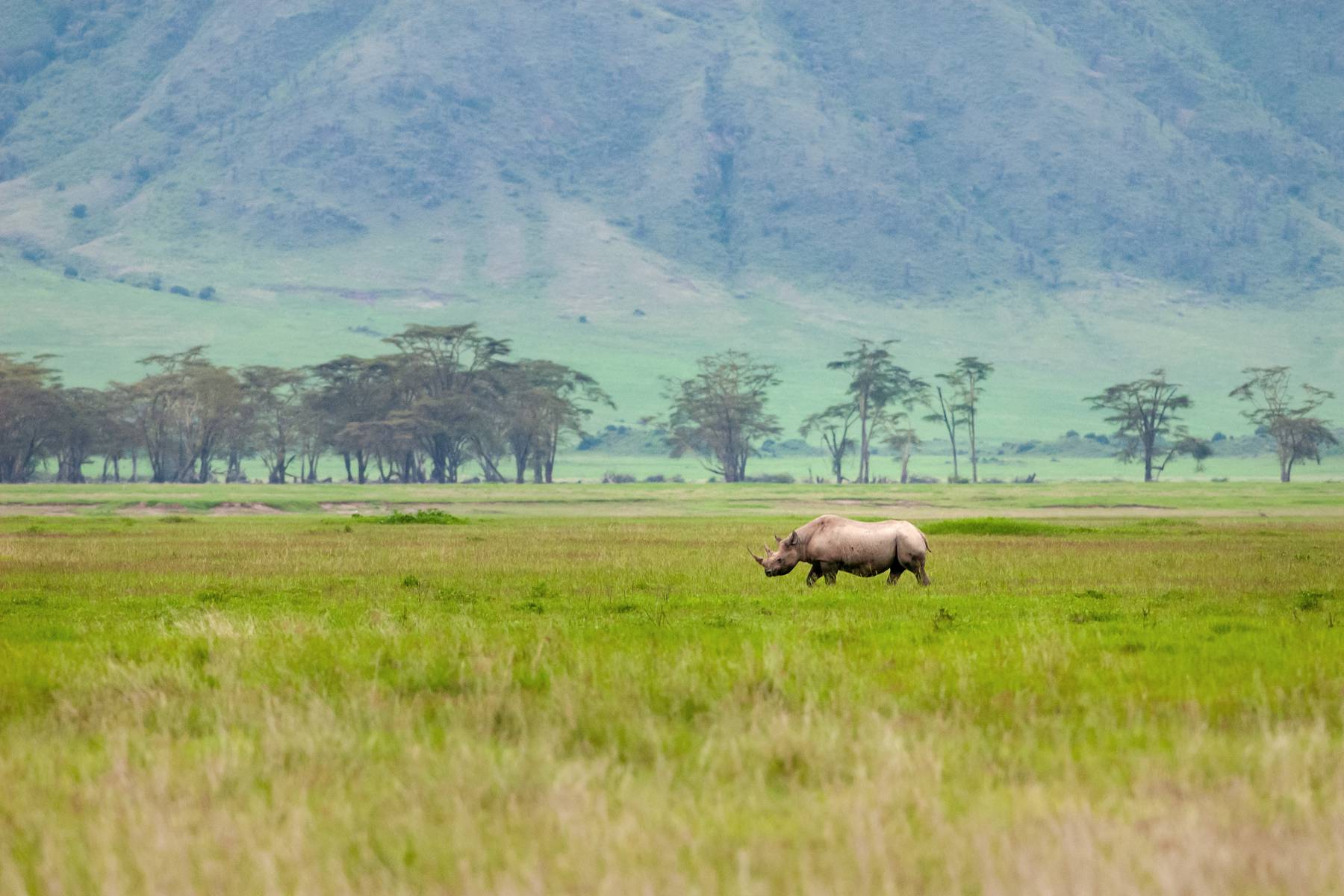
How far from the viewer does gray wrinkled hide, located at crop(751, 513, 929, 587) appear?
24484mm

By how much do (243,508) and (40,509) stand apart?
910cm

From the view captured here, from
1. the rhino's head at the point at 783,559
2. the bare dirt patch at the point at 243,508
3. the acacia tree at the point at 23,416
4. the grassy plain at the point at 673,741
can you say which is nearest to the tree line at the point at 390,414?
the acacia tree at the point at 23,416

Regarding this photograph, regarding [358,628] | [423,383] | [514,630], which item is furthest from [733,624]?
[423,383]

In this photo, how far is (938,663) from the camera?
13.2 meters

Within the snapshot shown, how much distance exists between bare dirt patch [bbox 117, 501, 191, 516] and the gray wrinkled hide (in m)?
54.3

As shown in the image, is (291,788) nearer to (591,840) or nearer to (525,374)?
(591,840)

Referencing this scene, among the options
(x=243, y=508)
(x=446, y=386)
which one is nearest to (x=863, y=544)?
(x=243, y=508)

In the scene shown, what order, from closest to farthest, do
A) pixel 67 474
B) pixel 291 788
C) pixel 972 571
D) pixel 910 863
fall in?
pixel 910 863 → pixel 291 788 → pixel 972 571 → pixel 67 474

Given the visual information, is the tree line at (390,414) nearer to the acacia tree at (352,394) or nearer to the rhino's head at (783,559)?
the acacia tree at (352,394)

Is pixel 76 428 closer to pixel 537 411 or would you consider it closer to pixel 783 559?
pixel 537 411

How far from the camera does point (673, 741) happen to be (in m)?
10.0

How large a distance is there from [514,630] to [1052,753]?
25.3 ft

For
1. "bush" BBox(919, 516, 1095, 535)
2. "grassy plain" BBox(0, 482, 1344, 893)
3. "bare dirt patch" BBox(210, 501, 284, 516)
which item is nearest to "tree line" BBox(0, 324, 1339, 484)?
"bare dirt patch" BBox(210, 501, 284, 516)

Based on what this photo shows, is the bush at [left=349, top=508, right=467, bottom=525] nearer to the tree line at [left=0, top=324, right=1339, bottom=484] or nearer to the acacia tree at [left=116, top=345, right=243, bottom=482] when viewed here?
the tree line at [left=0, top=324, right=1339, bottom=484]
